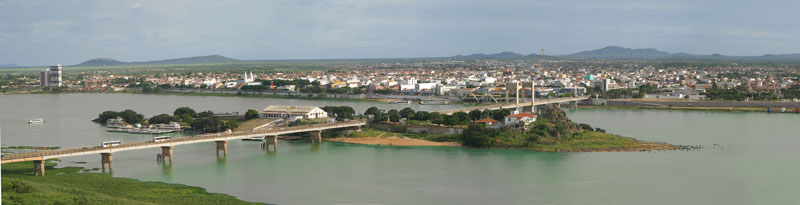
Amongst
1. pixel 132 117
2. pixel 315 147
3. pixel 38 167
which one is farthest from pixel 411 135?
pixel 132 117

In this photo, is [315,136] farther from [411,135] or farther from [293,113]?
[293,113]

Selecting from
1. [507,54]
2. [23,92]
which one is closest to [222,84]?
[23,92]

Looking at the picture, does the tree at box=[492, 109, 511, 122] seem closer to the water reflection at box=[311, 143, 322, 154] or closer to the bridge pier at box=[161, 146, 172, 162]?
the water reflection at box=[311, 143, 322, 154]

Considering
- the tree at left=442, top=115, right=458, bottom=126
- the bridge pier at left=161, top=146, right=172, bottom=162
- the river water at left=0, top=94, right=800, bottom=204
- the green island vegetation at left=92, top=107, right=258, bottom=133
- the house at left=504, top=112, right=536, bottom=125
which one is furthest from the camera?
the green island vegetation at left=92, top=107, right=258, bottom=133

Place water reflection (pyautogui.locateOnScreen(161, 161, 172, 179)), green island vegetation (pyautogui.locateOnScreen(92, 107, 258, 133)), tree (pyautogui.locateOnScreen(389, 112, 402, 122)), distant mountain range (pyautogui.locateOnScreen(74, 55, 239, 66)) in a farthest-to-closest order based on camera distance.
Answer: distant mountain range (pyautogui.locateOnScreen(74, 55, 239, 66)), tree (pyautogui.locateOnScreen(389, 112, 402, 122)), green island vegetation (pyautogui.locateOnScreen(92, 107, 258, 133)), water reflection (pyautogui.locateOnScreen(161, 161, 172, 179))

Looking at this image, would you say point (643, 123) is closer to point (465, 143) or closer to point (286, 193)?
point (465, 143)

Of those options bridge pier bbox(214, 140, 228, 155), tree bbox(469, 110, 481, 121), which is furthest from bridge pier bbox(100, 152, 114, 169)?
tree bbox(469, 110, 481, 121)
